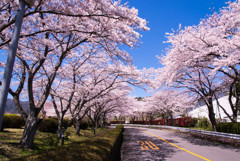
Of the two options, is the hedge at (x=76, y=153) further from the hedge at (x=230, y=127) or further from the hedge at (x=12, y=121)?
the hedge at (x=12, y=121)

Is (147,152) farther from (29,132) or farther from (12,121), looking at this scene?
(12,121)

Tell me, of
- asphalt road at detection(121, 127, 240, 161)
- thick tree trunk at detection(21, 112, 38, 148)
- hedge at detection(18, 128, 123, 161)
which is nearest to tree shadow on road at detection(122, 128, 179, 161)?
asphalt road at detection(121, 127, 240, 161)

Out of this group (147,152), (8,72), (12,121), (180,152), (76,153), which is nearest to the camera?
(8,72)

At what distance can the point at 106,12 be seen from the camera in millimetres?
5941

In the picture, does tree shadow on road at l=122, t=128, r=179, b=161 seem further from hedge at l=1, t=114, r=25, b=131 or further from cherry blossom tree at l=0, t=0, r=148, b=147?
hedge at l=1, t=114, r=25, b=131

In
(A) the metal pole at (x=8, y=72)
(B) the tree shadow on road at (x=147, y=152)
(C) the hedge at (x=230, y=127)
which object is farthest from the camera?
(C) the hedge at (x=230, y=127)

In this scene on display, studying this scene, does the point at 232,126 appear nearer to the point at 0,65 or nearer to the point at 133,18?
the point at 133,18

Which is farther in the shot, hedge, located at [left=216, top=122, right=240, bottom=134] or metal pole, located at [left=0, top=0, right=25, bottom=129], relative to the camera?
hedge, located at [left=216, top=122, right=240, bottom=134]

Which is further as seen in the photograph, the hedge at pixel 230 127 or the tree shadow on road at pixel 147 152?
the hedge at pixel 230 127

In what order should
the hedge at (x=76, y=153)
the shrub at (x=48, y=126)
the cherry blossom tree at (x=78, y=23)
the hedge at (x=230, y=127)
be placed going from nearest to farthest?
the hedge at (x=76, y=153)
the cherry blossom tree at (x=78, y=23)
the hedge at (x=230, y=127)
the shrub at (x=48, y=126)

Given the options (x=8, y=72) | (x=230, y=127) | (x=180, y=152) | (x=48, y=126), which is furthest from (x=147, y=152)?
(x=48, y=126)

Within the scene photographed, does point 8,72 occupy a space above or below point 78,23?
below

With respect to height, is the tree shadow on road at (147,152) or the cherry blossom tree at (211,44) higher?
the cherry blossom tree at (211,44)

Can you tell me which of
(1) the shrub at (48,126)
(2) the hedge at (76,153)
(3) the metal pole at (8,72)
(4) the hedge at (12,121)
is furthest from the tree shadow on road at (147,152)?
(4) the hedge at (12,121)
